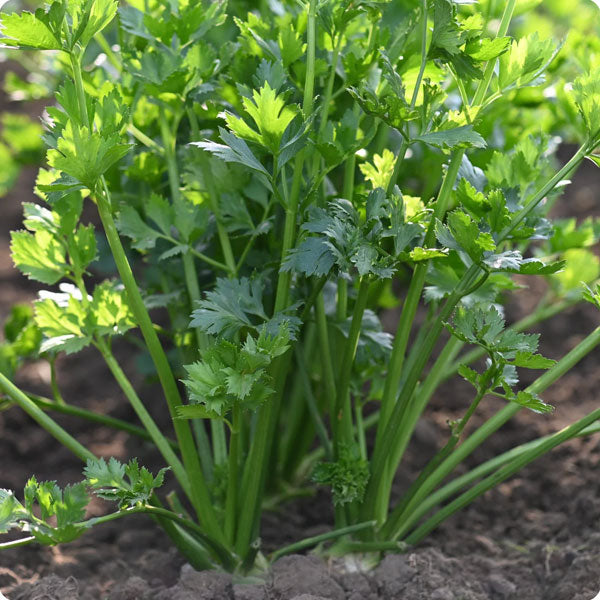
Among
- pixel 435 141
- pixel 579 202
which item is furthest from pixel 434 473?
pixel 579 202

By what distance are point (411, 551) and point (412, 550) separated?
0.02 m

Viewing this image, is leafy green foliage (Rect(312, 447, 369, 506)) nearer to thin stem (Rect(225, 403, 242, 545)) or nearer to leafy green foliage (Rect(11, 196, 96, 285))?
thin stem (Rect(225, 403, 242, 545))

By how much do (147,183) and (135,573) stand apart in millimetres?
777

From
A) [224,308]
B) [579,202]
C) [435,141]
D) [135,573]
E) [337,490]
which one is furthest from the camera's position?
[579,202]

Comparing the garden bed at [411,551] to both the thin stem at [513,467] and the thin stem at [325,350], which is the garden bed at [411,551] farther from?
the thin stem at [325,350]

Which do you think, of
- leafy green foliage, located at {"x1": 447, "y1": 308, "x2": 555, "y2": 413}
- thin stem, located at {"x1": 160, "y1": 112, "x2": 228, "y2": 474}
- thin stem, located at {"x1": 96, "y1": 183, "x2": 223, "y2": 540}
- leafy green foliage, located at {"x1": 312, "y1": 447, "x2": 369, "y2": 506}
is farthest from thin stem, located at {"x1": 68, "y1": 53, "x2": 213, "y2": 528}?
leafy green foliage, located at {"x1": 447, "y1": 308, "x2": 555, "y2": 413}

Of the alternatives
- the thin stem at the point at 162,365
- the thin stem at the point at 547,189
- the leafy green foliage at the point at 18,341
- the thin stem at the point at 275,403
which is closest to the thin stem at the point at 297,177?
the thin stem at the point at 275,403

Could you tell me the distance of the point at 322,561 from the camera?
62.9 inches

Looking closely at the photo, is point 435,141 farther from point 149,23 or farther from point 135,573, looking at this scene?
point 135,573

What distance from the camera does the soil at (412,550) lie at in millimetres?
1548

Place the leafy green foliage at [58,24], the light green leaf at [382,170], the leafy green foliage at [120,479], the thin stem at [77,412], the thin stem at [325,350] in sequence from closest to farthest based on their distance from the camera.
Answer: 1. the leafy green foliage at [58,24]
2. the leafy green foliage at [120,479]
3. the light green leaf at [382,170]
4. the thin stem at [325,350]
5. the thin stem at [77,412]

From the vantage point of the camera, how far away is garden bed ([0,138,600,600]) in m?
1.55

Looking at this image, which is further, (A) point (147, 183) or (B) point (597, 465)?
(B) point (597, 465)

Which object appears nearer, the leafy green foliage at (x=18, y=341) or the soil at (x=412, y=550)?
the soil at (x=412, y=550)
